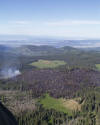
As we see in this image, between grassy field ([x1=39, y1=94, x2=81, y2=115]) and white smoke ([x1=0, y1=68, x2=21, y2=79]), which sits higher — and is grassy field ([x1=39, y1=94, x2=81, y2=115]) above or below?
below

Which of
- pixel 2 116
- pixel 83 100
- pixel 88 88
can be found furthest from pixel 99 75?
pixel 2 116

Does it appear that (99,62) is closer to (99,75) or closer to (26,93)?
(99,75)

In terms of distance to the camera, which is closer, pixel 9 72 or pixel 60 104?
pixel 60 104

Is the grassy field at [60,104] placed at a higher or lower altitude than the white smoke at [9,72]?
lower

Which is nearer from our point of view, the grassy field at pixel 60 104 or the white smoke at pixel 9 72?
the grassy field at pixel 60 104

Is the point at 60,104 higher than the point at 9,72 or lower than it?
lower

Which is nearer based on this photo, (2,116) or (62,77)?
(2,116)

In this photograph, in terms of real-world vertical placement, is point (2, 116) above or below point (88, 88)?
above

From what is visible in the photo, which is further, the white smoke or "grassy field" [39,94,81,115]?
the white smoke
